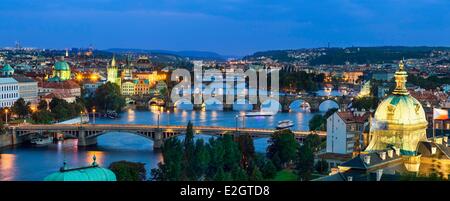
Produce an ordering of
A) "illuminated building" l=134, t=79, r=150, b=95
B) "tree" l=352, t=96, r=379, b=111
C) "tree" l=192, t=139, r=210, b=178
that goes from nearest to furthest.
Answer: "tree" l=192, t=139, r=210, b=178
"tree" l=352, t=96, r=379, b=111
"illuminated building" l=134, t=79, r=150, b=95

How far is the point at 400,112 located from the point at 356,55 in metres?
55.2

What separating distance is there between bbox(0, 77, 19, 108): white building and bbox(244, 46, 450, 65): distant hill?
112 ft

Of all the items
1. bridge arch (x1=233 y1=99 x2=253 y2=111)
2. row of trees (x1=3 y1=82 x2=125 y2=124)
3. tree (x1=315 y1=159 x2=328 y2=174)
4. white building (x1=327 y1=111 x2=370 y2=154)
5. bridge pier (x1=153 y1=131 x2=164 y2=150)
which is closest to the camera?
tree (x1=315 y1=159 x2=328 y2=174)

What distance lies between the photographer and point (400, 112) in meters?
6.50

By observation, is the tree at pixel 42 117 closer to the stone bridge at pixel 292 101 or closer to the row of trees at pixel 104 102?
the row of trees at pixel 104 102

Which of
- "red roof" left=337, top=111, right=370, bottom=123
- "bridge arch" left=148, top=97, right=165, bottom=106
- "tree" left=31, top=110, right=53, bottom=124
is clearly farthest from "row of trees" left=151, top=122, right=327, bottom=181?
"bridge arch" left=148, top=97, right=165, bottom=106

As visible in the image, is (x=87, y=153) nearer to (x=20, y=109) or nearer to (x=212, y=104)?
(x=20, y=109)

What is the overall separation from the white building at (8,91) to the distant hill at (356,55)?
112 ft

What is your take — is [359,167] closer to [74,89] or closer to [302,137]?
[302,137]

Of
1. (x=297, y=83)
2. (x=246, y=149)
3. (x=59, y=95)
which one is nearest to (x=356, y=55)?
(x=297, y=83)

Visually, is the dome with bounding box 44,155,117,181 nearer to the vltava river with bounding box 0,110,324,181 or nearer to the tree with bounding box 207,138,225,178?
the tree with bounding box 207,138,225,178

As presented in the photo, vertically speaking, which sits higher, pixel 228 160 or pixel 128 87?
pixel 128 87

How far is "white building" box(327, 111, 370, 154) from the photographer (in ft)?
34.1

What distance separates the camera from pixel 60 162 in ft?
36.0
